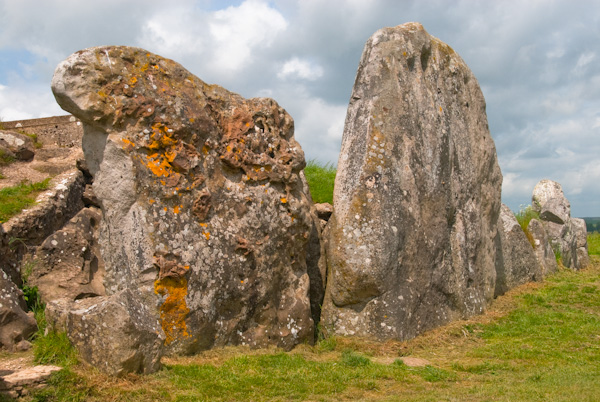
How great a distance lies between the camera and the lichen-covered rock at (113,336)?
6191mm

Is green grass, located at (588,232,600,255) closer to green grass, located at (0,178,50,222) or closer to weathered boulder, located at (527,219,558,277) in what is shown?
weathered boulder, located at (527,219,558,277)

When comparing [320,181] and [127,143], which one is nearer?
[127,143]

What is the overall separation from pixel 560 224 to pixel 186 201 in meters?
14.3

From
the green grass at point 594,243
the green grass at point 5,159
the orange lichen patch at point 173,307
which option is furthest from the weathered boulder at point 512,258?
the green grass at point 5,159

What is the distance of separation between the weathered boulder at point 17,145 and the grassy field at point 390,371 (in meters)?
7.15

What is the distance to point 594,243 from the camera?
79.4 feet

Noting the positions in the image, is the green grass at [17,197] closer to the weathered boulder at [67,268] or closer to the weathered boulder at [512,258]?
the weathered boulder at [67,268]

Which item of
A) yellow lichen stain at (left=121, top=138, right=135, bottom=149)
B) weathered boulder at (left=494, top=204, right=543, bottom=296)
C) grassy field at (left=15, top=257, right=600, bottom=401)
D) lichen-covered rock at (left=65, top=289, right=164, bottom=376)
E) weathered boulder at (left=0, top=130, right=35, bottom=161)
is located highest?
weathered boulder at (left=0, top=130, right=35, bottom=161)

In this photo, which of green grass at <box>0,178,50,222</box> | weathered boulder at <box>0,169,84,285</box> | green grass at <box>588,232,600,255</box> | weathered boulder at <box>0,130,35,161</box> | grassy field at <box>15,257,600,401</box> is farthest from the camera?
green grass at <box>588,232,600,255</box>

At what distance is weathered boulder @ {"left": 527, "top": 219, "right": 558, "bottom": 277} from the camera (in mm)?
15586

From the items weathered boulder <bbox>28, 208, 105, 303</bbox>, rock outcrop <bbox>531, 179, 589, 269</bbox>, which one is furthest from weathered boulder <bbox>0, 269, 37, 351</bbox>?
rock outcrop <bbox>531, 179, 589, 269</bbox>

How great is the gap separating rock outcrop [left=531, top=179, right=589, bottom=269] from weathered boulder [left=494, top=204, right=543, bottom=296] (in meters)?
3.35

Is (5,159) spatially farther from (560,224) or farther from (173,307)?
(560,224)

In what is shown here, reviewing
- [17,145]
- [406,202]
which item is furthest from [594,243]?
[17,145]
